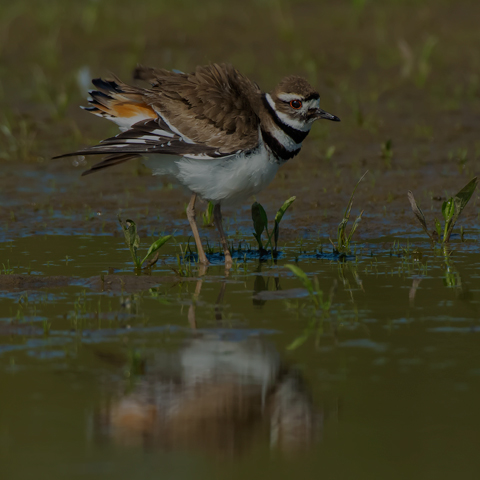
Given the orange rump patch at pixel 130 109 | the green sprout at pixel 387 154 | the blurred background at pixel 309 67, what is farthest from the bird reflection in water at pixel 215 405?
the green sprout at pixel 387 154

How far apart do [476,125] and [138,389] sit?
859cm

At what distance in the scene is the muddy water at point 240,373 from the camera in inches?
160

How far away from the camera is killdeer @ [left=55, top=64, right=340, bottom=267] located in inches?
298

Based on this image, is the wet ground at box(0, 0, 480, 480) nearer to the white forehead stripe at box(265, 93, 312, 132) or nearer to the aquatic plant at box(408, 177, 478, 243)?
the aquatic plant at box(408, 177, 478, 243)

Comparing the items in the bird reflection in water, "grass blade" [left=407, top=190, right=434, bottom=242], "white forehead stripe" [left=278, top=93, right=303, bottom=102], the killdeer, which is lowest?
the bird reflection in water

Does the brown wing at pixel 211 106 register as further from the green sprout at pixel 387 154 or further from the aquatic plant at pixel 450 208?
the green sprout at pixel 387 154

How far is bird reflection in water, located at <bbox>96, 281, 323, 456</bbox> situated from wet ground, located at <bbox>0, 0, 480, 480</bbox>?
0.04 feet

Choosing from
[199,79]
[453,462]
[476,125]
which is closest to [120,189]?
[199,79]

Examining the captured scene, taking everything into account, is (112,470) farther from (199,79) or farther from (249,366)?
(199,79)

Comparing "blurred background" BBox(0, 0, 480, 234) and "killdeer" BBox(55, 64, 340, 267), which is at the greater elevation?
"blurred background" BBox(0, 0, 480, 234)

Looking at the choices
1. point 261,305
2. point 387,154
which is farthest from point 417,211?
point 387,154

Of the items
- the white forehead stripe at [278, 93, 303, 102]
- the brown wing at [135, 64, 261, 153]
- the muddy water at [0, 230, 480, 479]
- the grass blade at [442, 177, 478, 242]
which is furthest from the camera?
the grass blade at [442, 177, 478, 242]

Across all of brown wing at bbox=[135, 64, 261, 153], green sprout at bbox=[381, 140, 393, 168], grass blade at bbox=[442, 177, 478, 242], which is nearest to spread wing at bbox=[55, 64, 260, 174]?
brown wing at bbox=[135, 64, 261, 153]

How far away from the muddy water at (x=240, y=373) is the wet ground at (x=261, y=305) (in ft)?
0.05
